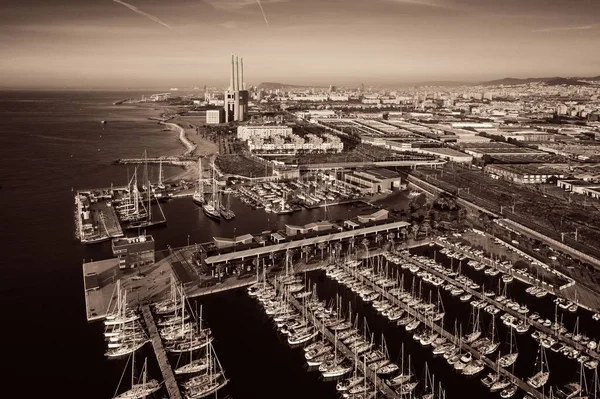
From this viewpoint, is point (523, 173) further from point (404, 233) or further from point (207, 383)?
point (207, 383)

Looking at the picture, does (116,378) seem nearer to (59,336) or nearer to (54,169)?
(59,336)

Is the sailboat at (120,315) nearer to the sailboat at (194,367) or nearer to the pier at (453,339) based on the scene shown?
the sailboat at (194,367)

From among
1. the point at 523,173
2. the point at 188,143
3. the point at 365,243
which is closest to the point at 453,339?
the point at 365,243

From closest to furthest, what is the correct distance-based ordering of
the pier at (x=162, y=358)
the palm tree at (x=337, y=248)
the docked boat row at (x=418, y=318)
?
1. the pier at (x=162, y=358)
2. the docked boat row at (x=418, y=318)
3. the palm tree at (x=337, y=248)

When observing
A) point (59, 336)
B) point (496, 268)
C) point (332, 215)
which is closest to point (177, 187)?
point (332, 215)

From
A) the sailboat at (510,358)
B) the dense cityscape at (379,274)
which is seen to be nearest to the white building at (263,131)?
the dense cityscape at (379,274)

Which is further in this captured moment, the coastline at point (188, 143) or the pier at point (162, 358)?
the coastline at point (188, 143)

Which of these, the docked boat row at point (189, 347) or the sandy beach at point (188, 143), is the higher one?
the sandy beach at point (188, 143)

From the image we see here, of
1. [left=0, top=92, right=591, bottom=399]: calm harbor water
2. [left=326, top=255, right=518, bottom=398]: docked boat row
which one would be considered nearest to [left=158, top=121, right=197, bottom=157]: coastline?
[left=0, top=92, right=591, bottom=399]: calm harbor water
